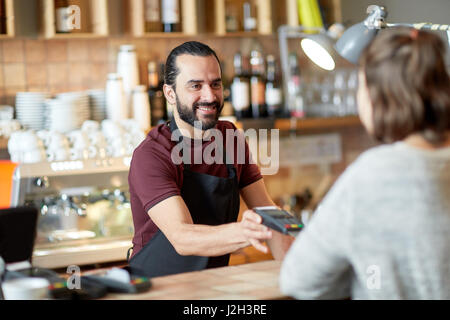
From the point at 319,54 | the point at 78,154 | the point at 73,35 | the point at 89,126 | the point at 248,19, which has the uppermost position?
the point at 248,19

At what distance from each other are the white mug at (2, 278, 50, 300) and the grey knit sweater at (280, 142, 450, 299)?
0.56m

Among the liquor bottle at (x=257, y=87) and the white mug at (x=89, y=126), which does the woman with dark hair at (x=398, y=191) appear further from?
the liquor bottle at (x=257, y=87)

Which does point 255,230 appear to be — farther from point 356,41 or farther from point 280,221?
point 356,41

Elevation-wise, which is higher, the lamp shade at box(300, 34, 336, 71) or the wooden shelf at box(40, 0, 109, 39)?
the wooden shelf at box(40, 0, 109, 39)

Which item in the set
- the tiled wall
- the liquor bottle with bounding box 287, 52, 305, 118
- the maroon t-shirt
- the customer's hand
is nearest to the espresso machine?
the tiled wall

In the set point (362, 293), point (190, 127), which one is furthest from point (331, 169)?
point (362, 293)

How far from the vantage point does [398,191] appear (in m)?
1.09

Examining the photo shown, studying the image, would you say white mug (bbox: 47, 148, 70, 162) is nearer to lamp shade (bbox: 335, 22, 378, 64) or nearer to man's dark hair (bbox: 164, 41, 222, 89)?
man's dark hair (bbox: 164, 41, 222, 89)

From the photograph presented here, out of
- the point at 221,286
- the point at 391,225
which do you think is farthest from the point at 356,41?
the point at 391,225

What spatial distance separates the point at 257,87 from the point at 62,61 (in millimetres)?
1055

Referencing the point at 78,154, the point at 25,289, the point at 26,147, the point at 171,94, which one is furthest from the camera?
the point at 78,154

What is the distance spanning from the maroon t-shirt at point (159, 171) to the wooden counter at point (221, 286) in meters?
0.35

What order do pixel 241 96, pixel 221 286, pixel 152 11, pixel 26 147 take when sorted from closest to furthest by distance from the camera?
pixel 221 286 < pixel 26 147 < pixel 152 11 < pixel 241 96

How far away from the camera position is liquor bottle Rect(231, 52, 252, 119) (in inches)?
141
